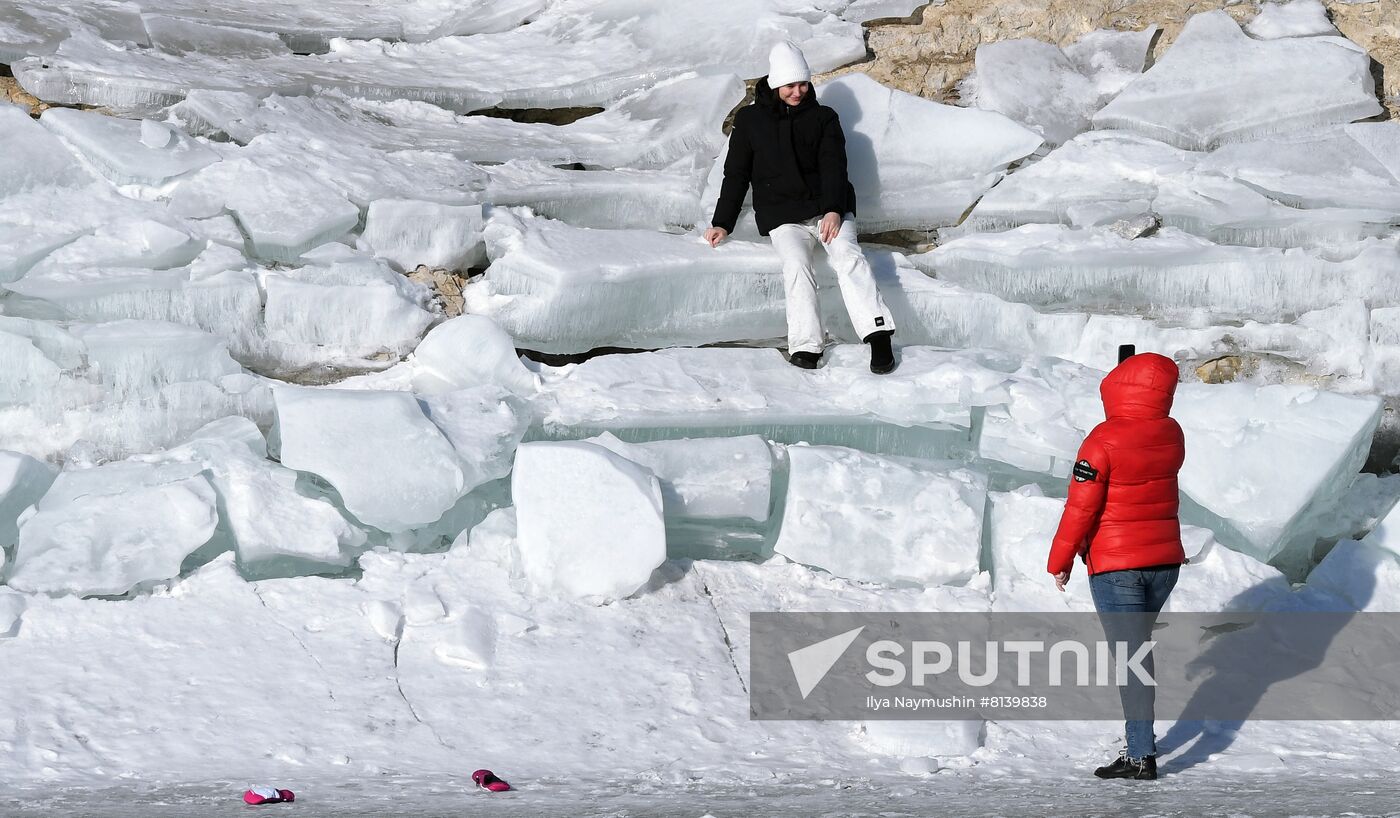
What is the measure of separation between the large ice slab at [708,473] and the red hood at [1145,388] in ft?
5.17

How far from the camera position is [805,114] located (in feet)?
18.9

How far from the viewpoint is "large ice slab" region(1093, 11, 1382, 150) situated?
6.67 m

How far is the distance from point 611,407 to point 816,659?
1.37m

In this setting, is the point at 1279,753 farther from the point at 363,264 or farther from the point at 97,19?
the point at 97,19

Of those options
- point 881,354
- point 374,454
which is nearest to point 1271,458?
point 881,354

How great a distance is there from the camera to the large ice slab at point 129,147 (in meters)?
5.74

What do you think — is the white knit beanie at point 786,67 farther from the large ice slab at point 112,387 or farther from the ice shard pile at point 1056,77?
the large ice slab at point 112,387

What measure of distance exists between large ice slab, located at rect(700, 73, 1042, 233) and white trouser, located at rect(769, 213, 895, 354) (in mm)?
784

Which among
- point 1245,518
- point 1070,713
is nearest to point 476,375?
point 1070,713

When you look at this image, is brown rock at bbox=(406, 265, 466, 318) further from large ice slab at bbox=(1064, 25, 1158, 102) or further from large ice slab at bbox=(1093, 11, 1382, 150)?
large ice slab at bbox=(1064, 25, 1158, 102)

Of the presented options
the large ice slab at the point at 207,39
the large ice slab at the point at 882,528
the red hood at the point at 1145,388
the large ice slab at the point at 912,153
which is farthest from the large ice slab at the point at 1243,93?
the large ice slab at the point at 207,39

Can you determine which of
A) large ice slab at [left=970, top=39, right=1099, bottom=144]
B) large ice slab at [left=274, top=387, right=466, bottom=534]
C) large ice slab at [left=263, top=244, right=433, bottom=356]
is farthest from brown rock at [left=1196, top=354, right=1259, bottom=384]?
large ice slab at [left=263, top=244, right=433, bottom=356]

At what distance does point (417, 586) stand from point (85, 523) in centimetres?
115

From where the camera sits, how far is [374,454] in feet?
15.4
